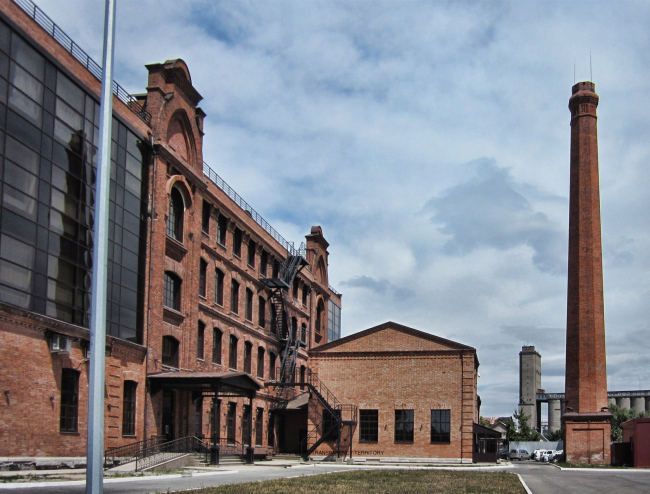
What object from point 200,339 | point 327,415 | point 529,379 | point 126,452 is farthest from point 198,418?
point 529,379

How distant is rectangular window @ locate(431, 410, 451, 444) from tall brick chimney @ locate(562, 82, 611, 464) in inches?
297

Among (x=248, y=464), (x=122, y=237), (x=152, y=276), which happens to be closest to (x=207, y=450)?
(x=248, y=464)

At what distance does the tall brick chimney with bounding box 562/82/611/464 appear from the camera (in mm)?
42938

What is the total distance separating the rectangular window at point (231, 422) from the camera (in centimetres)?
3819

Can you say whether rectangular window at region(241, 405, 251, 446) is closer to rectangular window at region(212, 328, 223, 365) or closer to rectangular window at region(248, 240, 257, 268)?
rectangular window at region(212, 328, 223, 365)

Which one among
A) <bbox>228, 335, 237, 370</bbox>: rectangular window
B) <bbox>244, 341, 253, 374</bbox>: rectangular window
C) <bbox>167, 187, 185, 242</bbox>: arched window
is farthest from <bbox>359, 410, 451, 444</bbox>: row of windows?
<bbox>167, 187, 185, 242</bbox>: arched window

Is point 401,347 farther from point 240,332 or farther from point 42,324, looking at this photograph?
point 42,324

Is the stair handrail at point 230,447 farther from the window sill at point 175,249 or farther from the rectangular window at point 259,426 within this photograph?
the window sill at point 175,249

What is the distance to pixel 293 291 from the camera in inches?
1994

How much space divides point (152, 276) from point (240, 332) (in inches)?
467

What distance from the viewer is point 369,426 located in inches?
1695

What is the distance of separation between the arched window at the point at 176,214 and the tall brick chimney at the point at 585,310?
25.0 m

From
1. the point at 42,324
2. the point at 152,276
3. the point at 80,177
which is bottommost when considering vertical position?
the point at 42,324

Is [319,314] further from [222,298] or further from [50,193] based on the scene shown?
[50,193]
